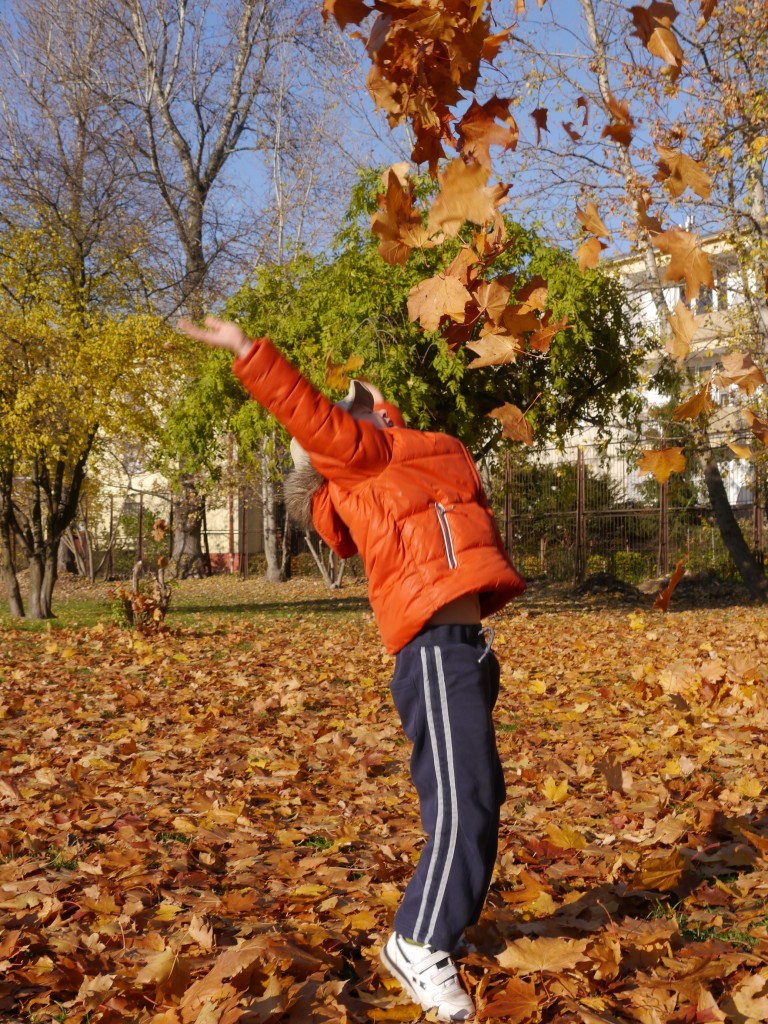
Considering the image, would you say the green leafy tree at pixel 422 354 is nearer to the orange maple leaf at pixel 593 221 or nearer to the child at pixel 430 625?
the orange maple leaf at pixel 593 221

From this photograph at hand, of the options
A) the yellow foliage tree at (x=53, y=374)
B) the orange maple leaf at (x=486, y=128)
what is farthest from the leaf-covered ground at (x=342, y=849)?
the yellow foliage tree at (x=53, y=374)

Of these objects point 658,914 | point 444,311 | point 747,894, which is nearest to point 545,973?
point 658,914

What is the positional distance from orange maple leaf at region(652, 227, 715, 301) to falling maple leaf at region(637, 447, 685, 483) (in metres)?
0.66

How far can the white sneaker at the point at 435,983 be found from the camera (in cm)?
239

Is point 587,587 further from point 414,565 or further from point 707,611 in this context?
point 414,565

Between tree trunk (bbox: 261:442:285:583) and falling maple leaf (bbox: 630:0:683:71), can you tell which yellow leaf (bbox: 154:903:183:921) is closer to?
falling maple leaf (bbox: 630:0:683:71)

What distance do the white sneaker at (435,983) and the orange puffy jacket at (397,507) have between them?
0.74m

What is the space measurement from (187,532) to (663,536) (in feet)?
42.1

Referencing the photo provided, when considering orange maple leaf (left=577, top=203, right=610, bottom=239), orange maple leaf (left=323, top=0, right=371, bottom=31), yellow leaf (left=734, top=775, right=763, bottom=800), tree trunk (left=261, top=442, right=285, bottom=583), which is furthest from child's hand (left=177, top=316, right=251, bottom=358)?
tree trunk (left=261, top=442, right=285, bottom=583)

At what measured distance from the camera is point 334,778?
474 cm

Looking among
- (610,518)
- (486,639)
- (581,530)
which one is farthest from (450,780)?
(610,518)

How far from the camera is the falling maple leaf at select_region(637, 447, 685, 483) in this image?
3.22m

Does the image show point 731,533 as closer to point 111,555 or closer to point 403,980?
point 403,980

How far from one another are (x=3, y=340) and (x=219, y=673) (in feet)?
24.7
